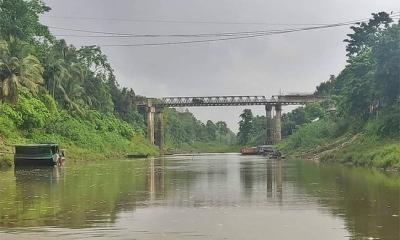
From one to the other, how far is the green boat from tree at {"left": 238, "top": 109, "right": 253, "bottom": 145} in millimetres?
114616

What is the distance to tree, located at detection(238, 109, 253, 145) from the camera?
508 ft

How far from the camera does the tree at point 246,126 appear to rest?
15475cm

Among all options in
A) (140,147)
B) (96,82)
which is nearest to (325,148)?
(140,147)

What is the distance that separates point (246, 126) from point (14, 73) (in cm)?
10781

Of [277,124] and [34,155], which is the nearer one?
[34,155]

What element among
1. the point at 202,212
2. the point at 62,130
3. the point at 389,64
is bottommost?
the point at 202,212

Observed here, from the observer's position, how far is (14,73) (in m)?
51.6

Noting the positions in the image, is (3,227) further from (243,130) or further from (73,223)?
(243,130)

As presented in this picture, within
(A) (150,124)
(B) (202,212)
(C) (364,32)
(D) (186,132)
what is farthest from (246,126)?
(B) (202,212)

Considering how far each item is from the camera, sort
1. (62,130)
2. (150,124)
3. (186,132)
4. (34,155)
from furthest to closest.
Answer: (186,132) → (150,124) → (62,130) → (34,155)

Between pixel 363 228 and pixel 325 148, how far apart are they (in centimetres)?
4738

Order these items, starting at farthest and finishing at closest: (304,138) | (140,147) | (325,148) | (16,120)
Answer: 1. (140,147)
2. (304,138)
3. (325,148)
4. (16,120)

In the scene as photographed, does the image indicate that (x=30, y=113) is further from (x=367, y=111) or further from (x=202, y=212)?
(x=202, y=212)

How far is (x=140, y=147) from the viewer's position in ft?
Result: 315
